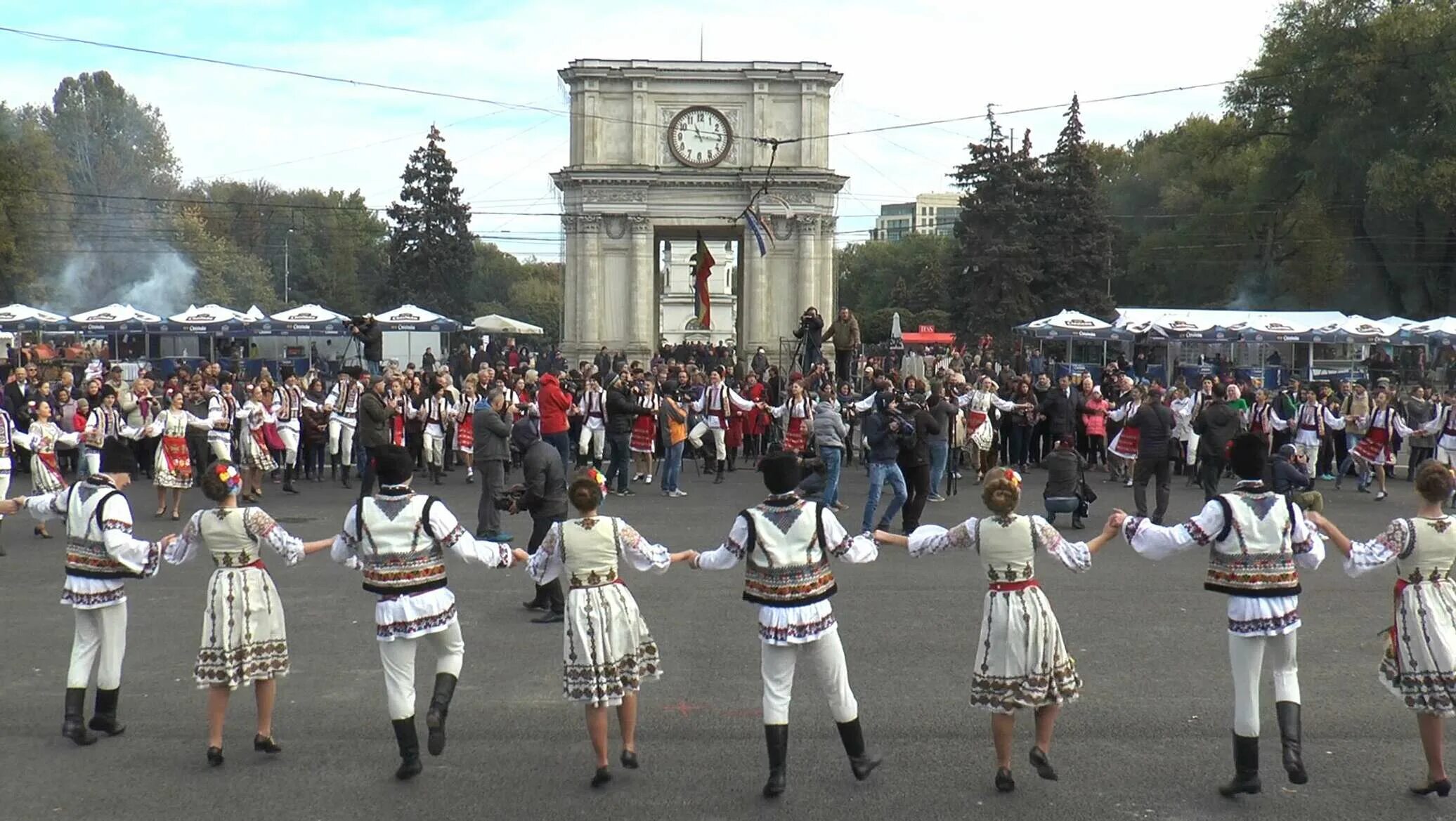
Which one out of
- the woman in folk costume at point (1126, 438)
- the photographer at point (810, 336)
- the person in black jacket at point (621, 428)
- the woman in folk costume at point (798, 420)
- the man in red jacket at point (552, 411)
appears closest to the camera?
the man in red jacket at point (552, 411)

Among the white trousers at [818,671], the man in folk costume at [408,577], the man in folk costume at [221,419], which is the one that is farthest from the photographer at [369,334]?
the white trousers at [818,671]

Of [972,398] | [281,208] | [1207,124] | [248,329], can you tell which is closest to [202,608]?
[972,398]

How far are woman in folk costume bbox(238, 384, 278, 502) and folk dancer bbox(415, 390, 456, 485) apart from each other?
2582 millimetres

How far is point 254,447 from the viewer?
2044 cm

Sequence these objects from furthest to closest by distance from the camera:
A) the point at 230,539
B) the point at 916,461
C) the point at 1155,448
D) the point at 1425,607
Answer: the point at 1155,448
the point at 916,461
the point at 230,539
the point at 1425,607

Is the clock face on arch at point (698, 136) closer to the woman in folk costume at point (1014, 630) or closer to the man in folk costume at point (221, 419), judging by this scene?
the man in folk costume at point (221, 419)

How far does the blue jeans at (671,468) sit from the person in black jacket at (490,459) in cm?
489

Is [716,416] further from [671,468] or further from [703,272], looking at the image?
[703,272]

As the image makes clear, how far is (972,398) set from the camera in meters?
23.9

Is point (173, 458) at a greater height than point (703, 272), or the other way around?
point (703, 272)

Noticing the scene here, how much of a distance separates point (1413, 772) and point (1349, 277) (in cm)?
5838

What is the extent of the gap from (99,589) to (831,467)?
11.5 metres

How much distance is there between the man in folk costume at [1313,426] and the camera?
23188mm

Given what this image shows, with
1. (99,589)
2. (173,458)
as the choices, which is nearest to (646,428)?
(173,458)
